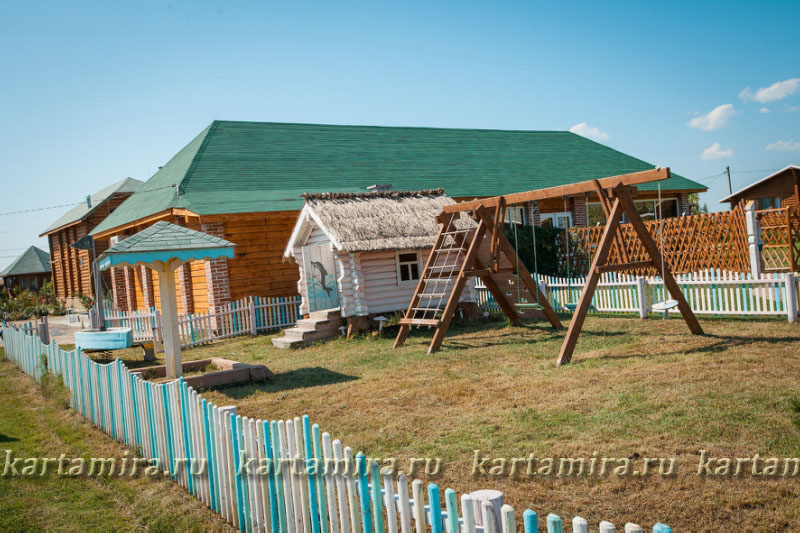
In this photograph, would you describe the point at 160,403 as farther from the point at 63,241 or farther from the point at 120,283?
the point at 63,241

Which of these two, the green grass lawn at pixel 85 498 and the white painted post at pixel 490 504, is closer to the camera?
the white painted post at pixel 490 504

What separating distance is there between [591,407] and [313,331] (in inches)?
356

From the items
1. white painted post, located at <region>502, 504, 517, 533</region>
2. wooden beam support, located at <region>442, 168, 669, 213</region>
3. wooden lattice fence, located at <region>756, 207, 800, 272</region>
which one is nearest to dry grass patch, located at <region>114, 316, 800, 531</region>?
white painted post, located at <region>502, 504, 517, 533</region>

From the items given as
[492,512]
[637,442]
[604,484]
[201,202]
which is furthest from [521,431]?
[201,202]

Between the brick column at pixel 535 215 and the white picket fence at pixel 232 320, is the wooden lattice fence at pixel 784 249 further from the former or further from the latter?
the white picket fence at pixel 232 320

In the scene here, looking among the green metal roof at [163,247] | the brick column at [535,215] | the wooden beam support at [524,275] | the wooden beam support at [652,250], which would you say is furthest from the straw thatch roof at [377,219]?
the brick column at [535,215]

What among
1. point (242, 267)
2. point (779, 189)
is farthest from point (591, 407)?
point (779, 189)

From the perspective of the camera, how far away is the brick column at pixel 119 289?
83.4 ft

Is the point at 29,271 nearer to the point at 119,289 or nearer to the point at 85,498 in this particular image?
the point at 119,289

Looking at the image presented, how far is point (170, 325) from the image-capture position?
33.9 feet

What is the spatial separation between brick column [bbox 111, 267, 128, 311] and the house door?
12626 millimetres

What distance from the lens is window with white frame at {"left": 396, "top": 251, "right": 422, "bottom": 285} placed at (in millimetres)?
16016

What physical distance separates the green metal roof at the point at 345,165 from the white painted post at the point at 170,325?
7474 millimetres

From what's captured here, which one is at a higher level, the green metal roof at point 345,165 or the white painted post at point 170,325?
the green metal roof at point 345,165
